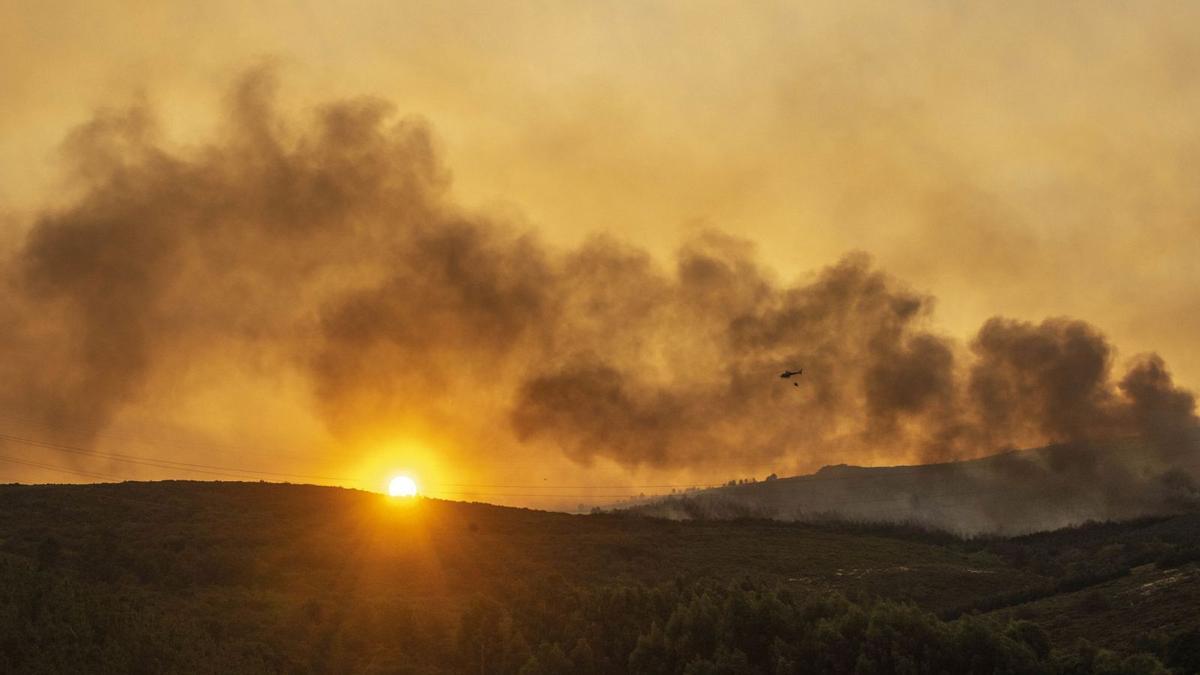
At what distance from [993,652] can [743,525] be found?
118m

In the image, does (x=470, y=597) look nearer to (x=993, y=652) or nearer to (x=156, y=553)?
(x=156, y=553)

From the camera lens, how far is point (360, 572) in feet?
451

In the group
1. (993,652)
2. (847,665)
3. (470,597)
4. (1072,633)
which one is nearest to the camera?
(993,652)

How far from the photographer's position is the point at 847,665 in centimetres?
8156

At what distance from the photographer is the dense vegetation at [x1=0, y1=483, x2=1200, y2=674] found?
272 ft

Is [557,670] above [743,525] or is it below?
below

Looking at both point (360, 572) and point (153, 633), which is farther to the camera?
point (360, 572)

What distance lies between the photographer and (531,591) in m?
117

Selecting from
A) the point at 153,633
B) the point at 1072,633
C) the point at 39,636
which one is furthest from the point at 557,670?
the point at 1072,633

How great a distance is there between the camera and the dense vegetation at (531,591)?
272 feet

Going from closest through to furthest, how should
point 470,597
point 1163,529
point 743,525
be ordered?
1. point 470,597
2. point 1163,529
3. point 743,525

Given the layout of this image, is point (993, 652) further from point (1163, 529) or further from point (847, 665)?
point (1163, 529)

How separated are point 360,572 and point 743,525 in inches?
3135

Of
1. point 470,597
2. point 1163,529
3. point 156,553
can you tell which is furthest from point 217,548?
point 1163,529
